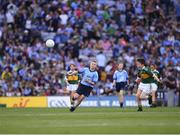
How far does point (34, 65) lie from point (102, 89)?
4.18m

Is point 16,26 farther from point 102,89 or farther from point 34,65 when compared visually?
point 102,89

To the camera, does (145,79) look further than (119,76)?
No

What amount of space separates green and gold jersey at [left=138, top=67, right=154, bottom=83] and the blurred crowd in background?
7.26m

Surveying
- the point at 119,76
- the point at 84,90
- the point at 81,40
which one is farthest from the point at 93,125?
the point at 81,40

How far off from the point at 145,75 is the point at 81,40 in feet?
38.1

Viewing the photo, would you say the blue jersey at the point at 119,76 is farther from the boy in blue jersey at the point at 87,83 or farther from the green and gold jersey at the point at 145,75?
the boy in blue jersey at the point at 87,83

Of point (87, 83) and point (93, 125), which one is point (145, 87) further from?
point (93, 125)

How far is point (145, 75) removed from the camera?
30.5 metres

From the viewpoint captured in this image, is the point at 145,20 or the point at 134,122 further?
the point at 145,20

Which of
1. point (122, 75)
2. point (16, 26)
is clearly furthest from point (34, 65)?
point (122, 75)

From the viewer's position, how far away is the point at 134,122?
20.5 meters

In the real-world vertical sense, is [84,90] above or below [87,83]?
below

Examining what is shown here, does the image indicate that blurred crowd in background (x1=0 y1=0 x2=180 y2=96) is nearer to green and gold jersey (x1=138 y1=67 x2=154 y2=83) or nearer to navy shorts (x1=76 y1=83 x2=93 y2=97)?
green and gold jersey (x1=138 y1=67 x2=154 y2=83)

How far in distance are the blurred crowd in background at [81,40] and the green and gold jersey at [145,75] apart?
7262 mm
